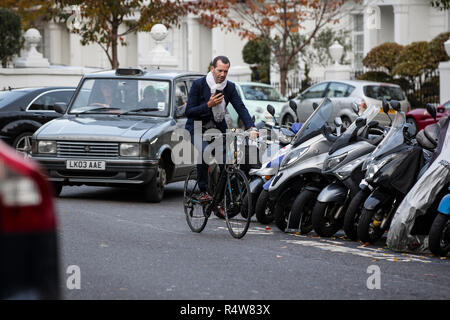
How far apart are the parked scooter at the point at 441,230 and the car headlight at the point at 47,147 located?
5804mm

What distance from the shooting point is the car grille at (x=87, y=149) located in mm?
12031

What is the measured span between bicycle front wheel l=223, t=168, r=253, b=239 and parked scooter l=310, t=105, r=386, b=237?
621 mm

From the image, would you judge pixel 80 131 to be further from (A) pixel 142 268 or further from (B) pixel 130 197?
(A) pixel 142 268

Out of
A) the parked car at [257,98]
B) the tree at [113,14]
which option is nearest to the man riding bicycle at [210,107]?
the parked car at [257,98]

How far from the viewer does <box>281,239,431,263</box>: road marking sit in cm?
804

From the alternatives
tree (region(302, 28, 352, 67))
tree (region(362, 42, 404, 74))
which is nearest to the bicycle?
tree (region(362, 42, 404, 74))

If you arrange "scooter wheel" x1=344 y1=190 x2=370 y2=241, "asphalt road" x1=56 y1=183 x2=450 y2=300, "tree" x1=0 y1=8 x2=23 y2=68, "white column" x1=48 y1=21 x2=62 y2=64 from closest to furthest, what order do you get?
"asphalt road" x1=56 y1=183 x2=450 y2=300
"scooter wheel" x1=344 y1=190 x2=370 y2=241
"tree" x1=0 y1=8 x2=23 y2=68
"white column" x1=48 y1=21 x2=62 y2=64

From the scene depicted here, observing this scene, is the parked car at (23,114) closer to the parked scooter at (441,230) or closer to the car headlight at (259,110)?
the car headlight at (259,110)

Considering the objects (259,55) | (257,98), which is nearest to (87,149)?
(257,98)

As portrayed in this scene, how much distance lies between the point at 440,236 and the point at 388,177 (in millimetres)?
769

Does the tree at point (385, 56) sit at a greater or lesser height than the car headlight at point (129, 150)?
greater

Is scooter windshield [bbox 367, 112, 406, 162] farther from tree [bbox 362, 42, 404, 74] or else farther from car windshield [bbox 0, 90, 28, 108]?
tree [bbox 362, 42, 404, 74]

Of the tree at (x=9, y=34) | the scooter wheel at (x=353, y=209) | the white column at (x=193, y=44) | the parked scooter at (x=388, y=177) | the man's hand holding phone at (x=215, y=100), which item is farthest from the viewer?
the white column at (x=193, y=44)
